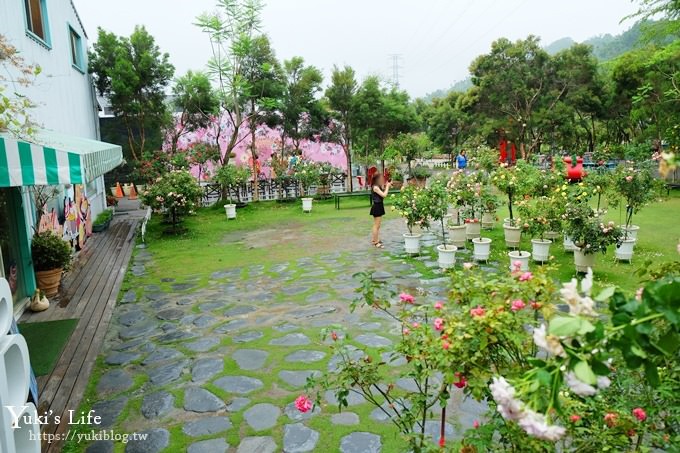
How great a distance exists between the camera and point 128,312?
6770 millimetres

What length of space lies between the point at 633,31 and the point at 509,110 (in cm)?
4377

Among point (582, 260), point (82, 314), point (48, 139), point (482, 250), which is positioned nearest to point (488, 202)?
point (482, 250)

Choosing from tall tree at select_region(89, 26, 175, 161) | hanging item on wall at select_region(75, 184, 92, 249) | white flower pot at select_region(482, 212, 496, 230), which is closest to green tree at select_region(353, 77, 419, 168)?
tall tree at select_region(89, 26, 175, 161)

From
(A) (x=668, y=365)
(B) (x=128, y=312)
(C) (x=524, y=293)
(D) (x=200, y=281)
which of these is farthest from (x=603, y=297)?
(D) (x=200, y=281)

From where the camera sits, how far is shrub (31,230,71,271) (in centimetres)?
732

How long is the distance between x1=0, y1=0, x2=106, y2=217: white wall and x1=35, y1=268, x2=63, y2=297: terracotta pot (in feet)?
7.26

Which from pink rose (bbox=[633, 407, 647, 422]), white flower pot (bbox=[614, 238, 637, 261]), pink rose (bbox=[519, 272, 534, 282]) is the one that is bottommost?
white flower pot (bbox=[614, 238, 637, 261])

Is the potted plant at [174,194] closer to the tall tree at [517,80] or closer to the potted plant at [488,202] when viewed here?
the potted plant at [488,202]

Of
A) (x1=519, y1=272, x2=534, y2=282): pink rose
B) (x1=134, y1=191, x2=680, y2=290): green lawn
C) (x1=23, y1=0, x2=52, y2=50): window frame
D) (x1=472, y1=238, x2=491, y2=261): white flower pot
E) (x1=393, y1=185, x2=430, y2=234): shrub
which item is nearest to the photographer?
(x1=519, y1=272, x2=534, y2=282): pink rose

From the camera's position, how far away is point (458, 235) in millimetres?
9906

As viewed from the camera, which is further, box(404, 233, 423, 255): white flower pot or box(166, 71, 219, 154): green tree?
box(166, 71, 219, 154): green tree

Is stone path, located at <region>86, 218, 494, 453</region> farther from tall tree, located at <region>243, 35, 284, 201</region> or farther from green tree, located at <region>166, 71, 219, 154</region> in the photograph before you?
green tree, located at <region>166, 71, 219, 154</region>

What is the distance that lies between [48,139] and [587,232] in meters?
7.46

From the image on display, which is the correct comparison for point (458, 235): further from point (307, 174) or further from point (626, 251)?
point (307, 174)
